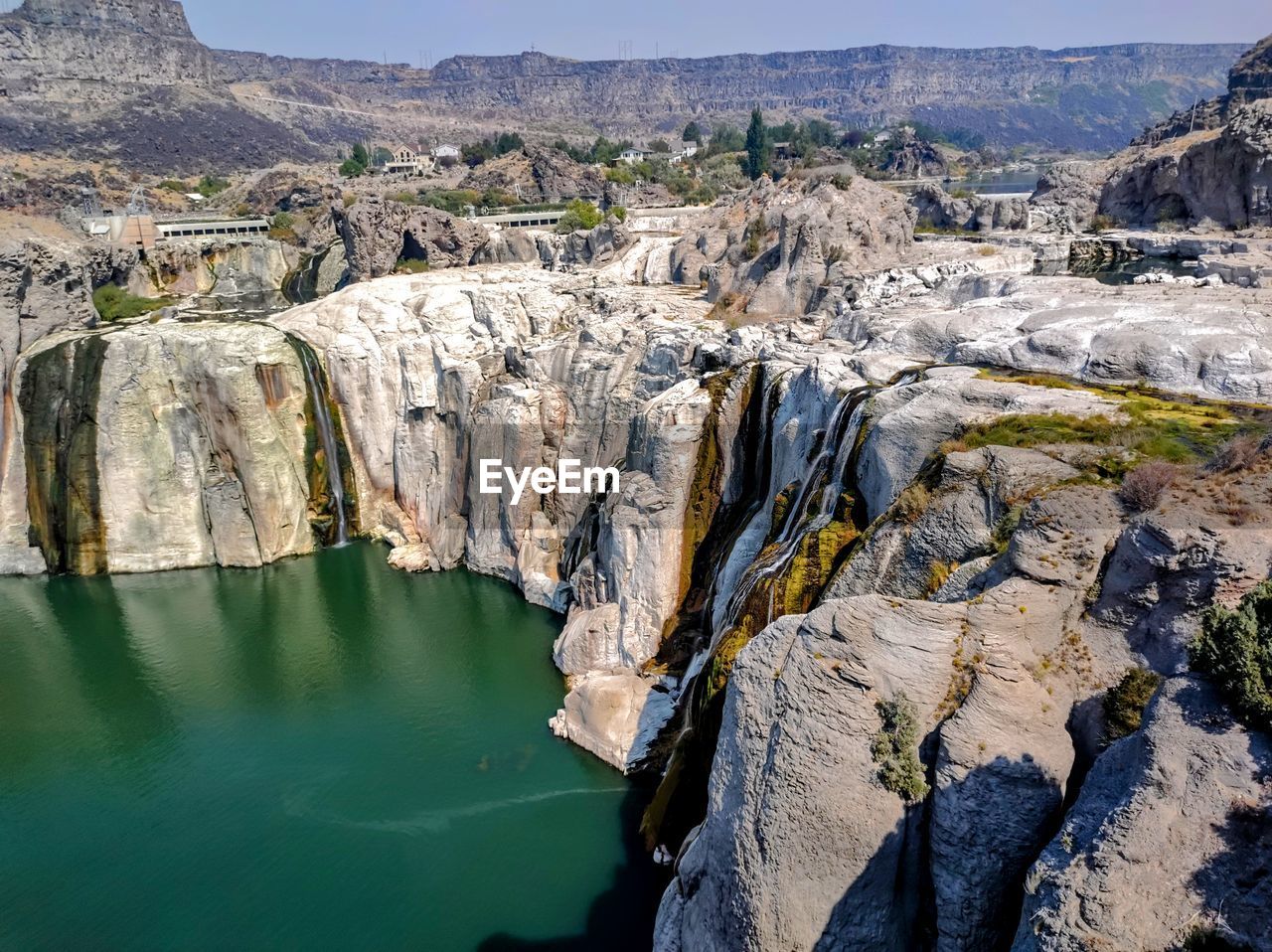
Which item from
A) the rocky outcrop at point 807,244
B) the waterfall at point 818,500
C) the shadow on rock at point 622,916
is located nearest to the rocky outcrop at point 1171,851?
the waterfall at point 818,500

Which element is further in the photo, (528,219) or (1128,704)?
(528,219)

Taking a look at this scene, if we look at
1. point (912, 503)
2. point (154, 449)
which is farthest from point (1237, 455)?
point (154, 449)

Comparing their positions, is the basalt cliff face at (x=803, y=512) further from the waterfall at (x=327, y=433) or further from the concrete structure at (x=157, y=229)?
the concrete structure at (x=157, y=229)

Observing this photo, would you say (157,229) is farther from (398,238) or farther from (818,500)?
(818,500)

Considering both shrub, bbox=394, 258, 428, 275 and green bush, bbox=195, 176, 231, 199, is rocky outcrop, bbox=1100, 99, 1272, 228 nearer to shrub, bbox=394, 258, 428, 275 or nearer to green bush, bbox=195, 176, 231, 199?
shrub, bbox=394, 258, 428, 275

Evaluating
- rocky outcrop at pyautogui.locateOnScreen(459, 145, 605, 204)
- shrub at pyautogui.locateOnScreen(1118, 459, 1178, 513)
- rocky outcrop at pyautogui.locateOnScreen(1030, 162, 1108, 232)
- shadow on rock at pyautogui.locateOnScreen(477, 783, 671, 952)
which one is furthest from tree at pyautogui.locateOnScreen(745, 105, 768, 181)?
shrub at pyautogui.locateOnScreen(1118, 459, 1178, 513)

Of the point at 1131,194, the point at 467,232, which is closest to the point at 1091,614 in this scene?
the point at 467,232

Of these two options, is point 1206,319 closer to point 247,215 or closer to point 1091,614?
point 1091,614
